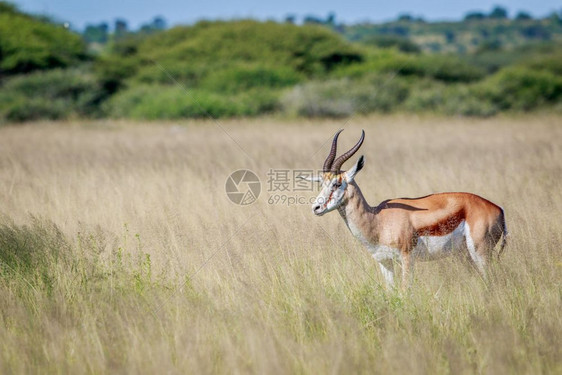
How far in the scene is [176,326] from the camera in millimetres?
4312

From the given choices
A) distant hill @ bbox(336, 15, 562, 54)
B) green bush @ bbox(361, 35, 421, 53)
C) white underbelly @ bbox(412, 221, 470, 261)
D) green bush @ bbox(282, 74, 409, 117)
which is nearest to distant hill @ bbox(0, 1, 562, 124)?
green bush @ bbox(282, 74, 409, 117)

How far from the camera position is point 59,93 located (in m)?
27.0

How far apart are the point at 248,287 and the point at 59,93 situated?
79.7 feet

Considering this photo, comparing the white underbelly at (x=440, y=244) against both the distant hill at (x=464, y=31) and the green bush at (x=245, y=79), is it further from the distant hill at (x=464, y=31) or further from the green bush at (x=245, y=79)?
the distant hill at (x=464, y=31)

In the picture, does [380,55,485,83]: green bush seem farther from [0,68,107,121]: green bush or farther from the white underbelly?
the white underbelly

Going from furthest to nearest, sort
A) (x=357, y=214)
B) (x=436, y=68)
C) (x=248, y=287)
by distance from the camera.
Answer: (x=436, y=68) < (x=357, y=214) < (x=248, y=287)

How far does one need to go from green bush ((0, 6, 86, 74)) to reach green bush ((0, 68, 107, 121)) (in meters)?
2.78

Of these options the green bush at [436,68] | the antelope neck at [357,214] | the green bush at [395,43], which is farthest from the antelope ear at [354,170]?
the green bush at [395,43]

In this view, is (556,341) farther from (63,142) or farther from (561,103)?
(561,103)

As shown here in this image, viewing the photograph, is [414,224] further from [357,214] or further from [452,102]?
[452,102]

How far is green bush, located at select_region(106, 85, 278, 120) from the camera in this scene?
2306 centimetres

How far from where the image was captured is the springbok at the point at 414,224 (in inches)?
206

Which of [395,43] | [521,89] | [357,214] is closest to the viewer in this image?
[357,214]

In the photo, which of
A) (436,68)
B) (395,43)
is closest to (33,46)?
(436,68)
